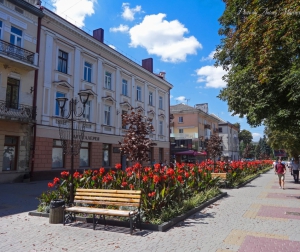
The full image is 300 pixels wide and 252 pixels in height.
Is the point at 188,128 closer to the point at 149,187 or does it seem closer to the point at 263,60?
the point at 149,187

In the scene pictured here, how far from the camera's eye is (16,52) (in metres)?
17.3

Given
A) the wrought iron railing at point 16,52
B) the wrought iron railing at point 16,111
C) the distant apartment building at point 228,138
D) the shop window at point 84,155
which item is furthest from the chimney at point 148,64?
the distant apartment building at point 228,138

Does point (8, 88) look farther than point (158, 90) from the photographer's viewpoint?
No

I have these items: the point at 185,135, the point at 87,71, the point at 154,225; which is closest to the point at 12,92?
the point at 87,71

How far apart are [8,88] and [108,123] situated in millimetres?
10296

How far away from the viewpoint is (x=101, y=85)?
2539 centimetres

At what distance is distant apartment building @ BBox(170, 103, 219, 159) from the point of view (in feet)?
159

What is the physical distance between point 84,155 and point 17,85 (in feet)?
25.9

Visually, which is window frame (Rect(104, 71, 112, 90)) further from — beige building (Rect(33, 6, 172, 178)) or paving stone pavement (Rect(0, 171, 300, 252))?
paving stone pavement (Rect(0, 171, 300, 252))

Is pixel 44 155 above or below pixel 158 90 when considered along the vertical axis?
below

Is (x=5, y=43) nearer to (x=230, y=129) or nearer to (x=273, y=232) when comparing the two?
A: (x=273, y=232)

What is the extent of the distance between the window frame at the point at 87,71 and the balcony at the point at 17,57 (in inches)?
228

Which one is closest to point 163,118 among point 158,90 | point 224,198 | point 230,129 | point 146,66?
point 158,90

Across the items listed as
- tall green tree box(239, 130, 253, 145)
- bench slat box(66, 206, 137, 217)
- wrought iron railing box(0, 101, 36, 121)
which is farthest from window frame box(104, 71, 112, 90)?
tall green tree box(239, 130, 253, 145)
